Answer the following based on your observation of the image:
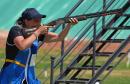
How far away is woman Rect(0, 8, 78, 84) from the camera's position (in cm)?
627

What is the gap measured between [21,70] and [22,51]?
9.7 inches

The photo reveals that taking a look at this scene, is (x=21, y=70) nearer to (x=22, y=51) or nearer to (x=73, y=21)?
(x=22, y=51)

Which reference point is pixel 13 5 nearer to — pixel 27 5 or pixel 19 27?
pixel 27 5

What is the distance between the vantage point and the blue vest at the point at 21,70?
6.42 m

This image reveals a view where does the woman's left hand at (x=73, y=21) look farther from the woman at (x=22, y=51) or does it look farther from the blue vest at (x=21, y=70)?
the blue vest at (x=21, y=70)

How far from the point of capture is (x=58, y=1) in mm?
41469

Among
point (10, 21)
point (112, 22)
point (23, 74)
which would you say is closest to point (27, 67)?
point (23, 74)

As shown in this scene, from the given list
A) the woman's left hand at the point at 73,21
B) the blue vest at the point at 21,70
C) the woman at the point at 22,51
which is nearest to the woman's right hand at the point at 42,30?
the woman at the point at 22,51

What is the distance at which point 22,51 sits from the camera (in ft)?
20.9

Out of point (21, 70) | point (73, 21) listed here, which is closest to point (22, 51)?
point (21, 70)

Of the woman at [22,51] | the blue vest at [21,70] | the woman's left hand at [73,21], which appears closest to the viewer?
the woman at [22,51]

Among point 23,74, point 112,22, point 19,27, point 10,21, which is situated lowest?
point 23,74

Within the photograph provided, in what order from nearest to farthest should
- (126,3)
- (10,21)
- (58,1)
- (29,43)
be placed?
1. (29,43)
2. (126,3)
3. (10,21)
4. (58,1)

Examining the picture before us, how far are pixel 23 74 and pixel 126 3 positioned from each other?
3.17 m
